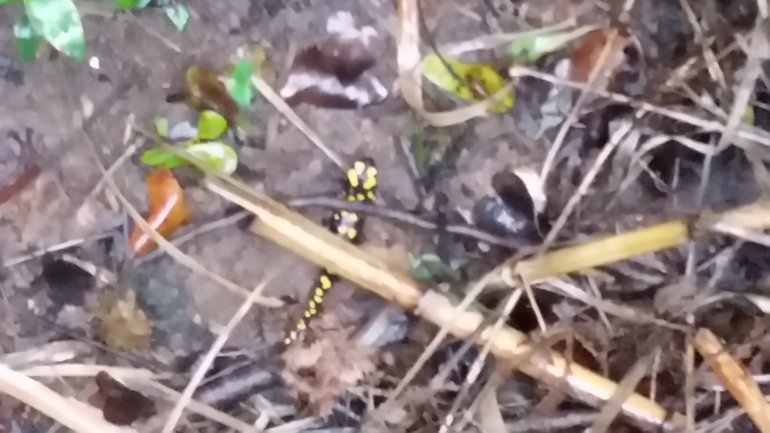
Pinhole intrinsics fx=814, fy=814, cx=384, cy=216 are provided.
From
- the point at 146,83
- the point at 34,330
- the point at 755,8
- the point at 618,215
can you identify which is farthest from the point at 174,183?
the point at 755,8

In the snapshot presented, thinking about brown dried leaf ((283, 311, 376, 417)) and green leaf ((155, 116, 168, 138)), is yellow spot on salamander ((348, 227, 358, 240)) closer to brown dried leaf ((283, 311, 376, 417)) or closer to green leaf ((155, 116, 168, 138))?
brown dried leaf ((283, 311, 376, 417))

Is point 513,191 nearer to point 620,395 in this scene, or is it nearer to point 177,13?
point 620,395

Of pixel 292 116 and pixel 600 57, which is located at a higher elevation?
pixel 600 57

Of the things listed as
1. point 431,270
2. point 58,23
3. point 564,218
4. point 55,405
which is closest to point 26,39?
point 58,23

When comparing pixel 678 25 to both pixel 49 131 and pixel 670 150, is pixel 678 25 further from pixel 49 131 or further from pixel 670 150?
pixel 49 131

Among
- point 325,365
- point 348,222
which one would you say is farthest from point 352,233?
point 325,365

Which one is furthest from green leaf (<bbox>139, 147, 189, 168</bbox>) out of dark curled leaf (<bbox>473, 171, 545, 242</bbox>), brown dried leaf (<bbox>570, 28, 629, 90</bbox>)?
brown dried leaf (<bbox>570, 28, 629, 90</bbox>)

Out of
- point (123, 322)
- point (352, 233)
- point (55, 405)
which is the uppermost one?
point (352, 233)
